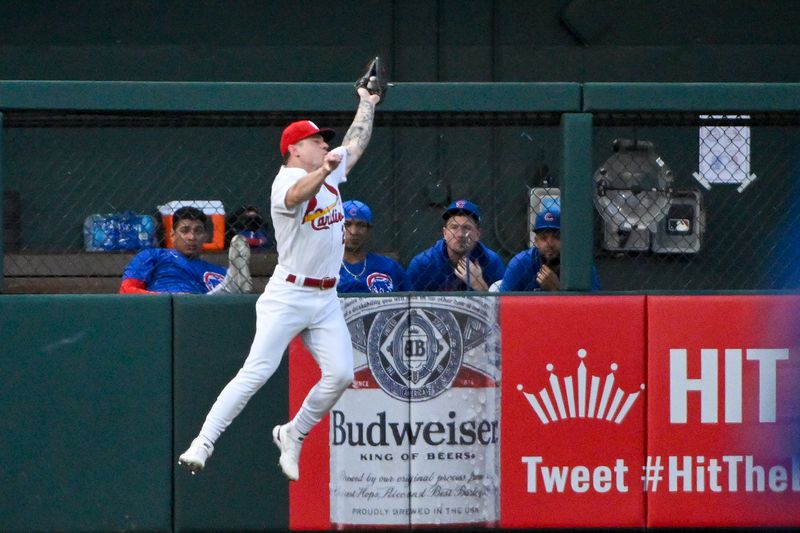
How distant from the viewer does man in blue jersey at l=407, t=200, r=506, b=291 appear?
236 inches

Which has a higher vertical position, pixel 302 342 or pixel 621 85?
pixel 621 85

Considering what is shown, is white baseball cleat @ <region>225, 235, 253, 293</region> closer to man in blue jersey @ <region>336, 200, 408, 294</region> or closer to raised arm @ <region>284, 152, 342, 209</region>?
man in blue jersey @ <region>336, 200, 408, 294</region>

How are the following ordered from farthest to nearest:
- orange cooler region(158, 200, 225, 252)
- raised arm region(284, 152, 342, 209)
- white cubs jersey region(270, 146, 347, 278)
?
orange cooler region(158, 200, 225, 252)
white cubs jersey region(270, 146, 347, 278)
raised arm region(284, 152, 342, 209)

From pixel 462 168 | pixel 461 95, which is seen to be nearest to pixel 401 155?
pixel 462 168

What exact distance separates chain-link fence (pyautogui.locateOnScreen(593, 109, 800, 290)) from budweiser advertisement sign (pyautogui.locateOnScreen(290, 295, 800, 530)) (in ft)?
2.00

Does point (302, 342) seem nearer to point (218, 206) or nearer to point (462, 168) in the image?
point (218, 206)

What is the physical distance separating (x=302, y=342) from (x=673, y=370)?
163cm

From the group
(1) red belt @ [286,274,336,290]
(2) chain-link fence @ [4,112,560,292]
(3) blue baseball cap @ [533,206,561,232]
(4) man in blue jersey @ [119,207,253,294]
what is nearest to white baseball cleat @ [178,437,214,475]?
(1) red belt @ [286,274,336,290]

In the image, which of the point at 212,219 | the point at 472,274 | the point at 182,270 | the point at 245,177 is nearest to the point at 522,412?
the point at 472,274

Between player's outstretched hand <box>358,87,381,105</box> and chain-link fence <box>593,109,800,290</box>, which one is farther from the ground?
player's outstretched hand <box>358,87,381,105</box>

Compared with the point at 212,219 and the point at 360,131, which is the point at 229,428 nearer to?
the point at 360,131

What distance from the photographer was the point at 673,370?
18.4ft

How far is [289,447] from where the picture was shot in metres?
5.15

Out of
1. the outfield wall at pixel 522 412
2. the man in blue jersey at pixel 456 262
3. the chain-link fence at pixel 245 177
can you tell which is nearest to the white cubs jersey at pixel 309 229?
the outfield wall at pixel 522 412
